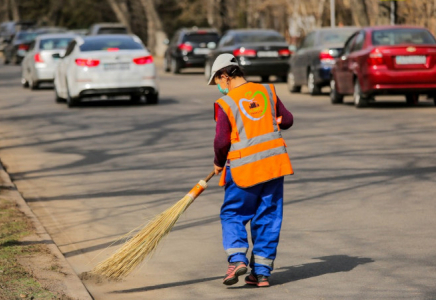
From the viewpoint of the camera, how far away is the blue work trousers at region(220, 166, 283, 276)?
6113 millimetres

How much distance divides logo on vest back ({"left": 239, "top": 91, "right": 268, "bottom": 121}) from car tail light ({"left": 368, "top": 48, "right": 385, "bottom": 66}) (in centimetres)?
1301

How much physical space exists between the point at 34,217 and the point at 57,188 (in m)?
2.27

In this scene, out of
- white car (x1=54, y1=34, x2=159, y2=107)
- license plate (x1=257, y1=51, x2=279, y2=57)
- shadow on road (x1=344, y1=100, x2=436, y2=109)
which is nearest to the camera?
shadow on road (x1=344, y1=100, x2=436, y2=109)

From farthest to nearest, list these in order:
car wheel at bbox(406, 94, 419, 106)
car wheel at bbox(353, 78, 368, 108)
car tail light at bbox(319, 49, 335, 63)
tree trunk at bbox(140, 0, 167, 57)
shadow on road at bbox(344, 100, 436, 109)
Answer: tree trunk at bbox(140, 0, 167, 57) → car tail light at bbox(319, 49, 335, 63) → car wheel at bbox(406, 94, 419, 106) → shadow on road at bbox(344, 100, 436, 109) → car wheel at bbox(353, 78, 368, 108)

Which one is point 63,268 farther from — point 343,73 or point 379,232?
point 343,73

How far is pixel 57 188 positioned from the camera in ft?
35.4

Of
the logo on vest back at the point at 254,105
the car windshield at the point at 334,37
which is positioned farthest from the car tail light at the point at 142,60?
the logo on vest back at the point at 254,105

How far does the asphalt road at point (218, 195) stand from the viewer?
254 inches

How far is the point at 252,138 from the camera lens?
608 centimetres

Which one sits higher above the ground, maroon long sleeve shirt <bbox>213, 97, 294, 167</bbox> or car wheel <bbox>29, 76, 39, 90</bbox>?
maroon long sleeve shirt <bbox>213, 97, 294, 167</bbox>

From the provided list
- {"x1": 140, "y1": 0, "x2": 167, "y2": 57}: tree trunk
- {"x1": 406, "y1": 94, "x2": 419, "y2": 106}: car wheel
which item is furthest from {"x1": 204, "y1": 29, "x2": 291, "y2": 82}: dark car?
{"x1": 140, "y1": 0, "x2": 167, "y2": 57}: tree trunk

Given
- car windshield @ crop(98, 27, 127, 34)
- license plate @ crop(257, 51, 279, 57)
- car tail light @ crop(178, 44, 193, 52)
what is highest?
license plate @ crop(257, 51, 279, 57)

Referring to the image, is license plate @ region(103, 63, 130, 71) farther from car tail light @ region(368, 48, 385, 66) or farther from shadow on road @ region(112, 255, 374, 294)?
shadow on road @ region(112, 255, 374, 294)

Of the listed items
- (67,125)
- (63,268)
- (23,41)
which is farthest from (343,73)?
(23,41)
